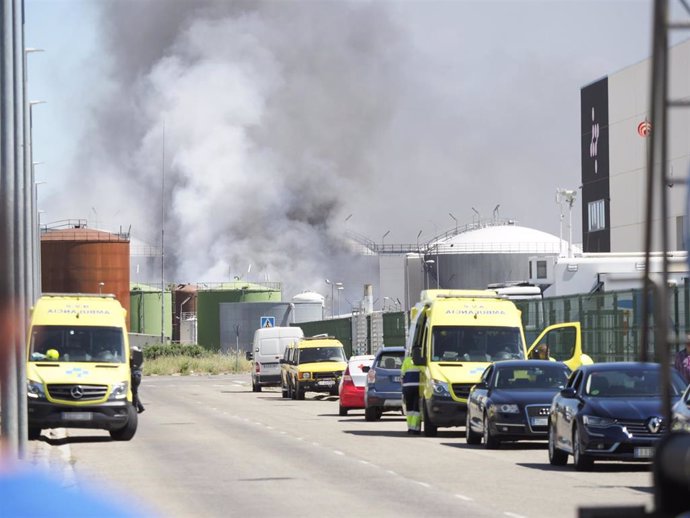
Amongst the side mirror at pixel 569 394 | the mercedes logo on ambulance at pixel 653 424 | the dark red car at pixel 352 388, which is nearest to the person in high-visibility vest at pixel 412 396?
the dark red car at pixel 352 388

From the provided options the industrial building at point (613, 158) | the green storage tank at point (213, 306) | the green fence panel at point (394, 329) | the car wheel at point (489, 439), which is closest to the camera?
the car wheel at point (489, 439)

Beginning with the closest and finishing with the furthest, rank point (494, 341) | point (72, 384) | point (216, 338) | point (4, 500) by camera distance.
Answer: point (4, 500), point (72, 384), point (494, 341), point (216, 338)

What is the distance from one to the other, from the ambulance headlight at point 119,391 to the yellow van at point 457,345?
535 cm

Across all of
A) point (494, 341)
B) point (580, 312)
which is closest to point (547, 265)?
point (580, 312)

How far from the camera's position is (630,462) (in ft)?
75.1

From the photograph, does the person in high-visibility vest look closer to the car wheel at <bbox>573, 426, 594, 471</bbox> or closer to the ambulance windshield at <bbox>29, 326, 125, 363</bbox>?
the ambulance windshield at <bbox>29, 326, 125, 363</bbox>

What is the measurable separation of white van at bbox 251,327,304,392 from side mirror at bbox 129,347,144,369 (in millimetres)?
31353

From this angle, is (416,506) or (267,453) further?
(267,453)

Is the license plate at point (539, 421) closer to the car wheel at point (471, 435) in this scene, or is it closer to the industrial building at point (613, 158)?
the car wheel at point (471, 435)

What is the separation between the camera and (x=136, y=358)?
1068 inches

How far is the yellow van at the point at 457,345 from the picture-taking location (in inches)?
1142

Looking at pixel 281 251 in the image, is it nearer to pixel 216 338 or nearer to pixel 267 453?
pixel 216 338

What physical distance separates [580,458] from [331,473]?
3182 mm

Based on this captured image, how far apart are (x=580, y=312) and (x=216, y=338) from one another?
78.0 m
